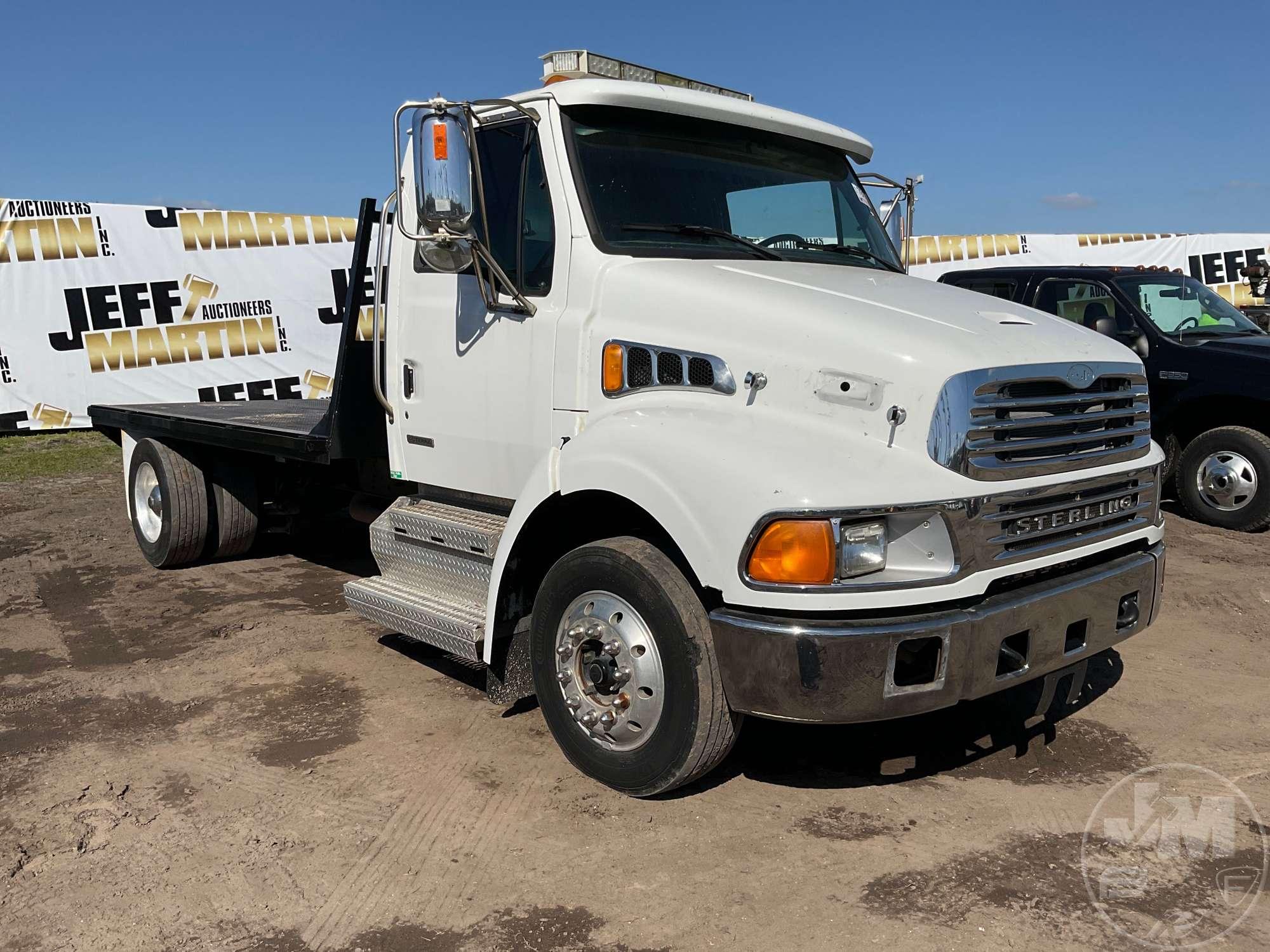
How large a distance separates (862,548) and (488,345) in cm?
190

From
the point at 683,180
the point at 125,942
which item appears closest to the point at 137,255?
the point at 683,180

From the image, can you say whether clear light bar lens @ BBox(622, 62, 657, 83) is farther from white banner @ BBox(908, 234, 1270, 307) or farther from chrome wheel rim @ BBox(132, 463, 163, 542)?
white banner @ BBox(908, 234, 1270, 307)

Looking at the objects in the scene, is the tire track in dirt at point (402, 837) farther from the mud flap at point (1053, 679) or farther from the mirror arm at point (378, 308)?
the mud flap at point (1053, 679)

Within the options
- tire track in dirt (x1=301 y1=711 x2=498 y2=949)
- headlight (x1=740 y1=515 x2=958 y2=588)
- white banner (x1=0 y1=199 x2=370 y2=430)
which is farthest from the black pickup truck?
white banner (x1=0 y1=199 x2=370 y2=430)

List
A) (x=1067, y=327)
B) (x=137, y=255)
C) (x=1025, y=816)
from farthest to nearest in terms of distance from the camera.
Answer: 1. (x=137, y=255)
2. (x=1067, y=327)
3. (x=1025, y=816)

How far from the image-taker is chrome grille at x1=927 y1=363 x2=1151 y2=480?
3.19 m

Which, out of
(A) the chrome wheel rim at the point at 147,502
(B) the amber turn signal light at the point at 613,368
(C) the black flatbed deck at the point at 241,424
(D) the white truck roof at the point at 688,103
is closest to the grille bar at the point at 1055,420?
(B) the amber turn signal light at the point at 613,368

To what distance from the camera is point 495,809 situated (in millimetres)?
3682

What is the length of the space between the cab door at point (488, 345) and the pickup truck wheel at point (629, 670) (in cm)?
69

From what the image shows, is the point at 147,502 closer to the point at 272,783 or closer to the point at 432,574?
the point at 432,574

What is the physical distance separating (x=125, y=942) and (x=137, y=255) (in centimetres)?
1389

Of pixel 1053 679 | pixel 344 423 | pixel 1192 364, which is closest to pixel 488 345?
pixel 344 423

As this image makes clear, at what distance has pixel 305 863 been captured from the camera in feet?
10.9

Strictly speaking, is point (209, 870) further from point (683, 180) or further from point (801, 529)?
point (683, 180)
